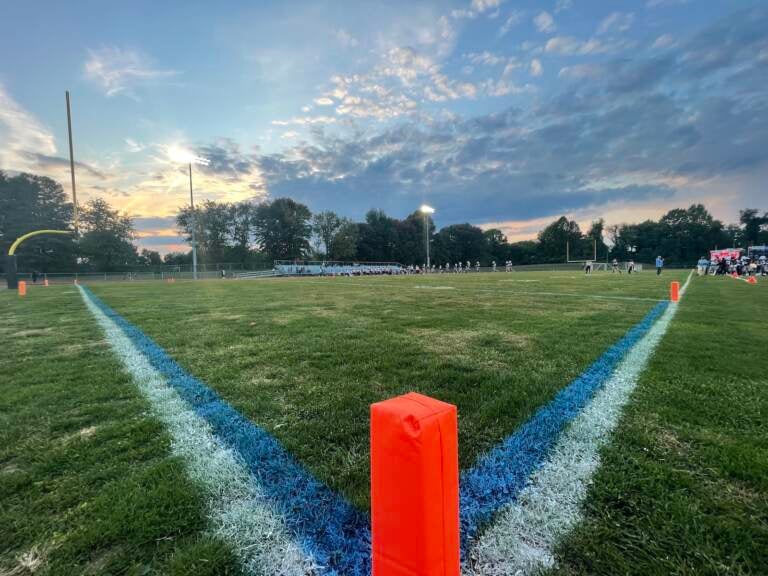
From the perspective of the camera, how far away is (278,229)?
6469 centimetres

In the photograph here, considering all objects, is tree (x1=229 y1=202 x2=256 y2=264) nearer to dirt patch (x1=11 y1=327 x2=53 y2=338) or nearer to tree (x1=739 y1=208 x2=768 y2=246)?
dirt patch (x1=11 y1=327 x2=53 y2=338)

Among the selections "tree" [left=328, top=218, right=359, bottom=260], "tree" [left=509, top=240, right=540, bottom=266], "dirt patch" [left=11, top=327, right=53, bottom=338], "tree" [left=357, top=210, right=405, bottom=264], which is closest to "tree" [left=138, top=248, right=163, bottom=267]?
"tree" [left=328, top=218, right=359, bottom=260]

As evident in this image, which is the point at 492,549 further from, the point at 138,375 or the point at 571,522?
the point at 138,375

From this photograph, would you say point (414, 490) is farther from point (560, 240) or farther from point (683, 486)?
point (560, 240)

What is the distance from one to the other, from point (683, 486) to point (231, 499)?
2.00 metres

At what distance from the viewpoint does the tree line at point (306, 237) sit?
44.2 metres

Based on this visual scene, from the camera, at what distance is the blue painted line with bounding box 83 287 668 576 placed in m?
1.26

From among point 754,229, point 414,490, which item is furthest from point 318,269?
point 754,229

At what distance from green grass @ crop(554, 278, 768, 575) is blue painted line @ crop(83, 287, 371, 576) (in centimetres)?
69

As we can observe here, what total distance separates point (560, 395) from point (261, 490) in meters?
2.18

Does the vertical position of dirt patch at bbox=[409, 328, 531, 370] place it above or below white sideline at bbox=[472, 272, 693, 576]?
above

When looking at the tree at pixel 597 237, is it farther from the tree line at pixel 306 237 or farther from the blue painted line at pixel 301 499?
the blue painted line at pixel 301 499

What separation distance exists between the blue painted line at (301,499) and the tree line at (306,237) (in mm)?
43792

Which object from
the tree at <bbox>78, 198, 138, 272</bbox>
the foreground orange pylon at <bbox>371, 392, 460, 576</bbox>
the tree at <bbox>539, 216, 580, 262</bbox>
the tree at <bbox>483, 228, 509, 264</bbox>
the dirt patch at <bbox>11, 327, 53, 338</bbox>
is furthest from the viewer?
the tree at <bbox>483, 228, 509, 264</bbox>
